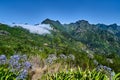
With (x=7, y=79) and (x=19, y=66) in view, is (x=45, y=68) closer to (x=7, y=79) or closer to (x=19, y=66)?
(x=19, y=66)

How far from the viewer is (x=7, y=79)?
38.3 ft

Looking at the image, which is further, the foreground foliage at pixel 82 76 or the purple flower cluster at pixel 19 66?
the purple flower cluster at pixel 19 66

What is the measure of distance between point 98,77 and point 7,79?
3223 millimetres

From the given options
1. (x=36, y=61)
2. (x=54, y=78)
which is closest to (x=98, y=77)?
(x=54, y=78)

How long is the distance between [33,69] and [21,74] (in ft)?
7.07

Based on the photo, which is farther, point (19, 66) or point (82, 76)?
point (19, 66)

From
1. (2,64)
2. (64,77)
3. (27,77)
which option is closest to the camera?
(64,77)

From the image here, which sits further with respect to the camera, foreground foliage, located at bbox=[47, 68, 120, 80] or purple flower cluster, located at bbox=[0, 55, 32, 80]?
purple flower cluster, located at bbox=[0, 55, 32, 80]

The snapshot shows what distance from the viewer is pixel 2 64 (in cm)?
1694

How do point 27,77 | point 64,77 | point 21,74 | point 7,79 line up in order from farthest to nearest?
point 27,77 → point 21,74 → point 64,77 → point 7,79

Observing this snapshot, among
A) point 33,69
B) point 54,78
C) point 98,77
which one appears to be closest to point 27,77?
point 33,69

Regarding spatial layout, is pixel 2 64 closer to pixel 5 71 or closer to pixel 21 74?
pixel 21 74

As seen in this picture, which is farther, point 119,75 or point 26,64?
point 26,64

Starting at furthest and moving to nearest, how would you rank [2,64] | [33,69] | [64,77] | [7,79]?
[2,64] < [33,69] < [64,77] < [7,79]
